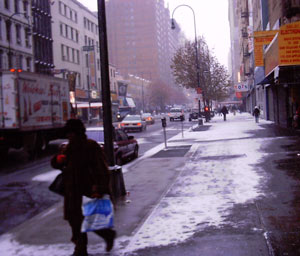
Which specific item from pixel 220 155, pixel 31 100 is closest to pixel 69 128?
pixel 220 155

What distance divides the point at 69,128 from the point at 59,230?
7.61 ft

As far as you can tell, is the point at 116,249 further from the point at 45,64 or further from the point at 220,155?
the point at 45,64

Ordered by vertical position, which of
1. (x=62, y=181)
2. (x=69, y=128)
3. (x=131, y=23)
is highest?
(x=131, y=23)

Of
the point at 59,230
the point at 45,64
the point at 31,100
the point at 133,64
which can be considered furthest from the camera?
the point at 133,64

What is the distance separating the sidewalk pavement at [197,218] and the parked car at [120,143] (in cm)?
206

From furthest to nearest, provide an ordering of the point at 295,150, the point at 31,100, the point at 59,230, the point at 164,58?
the point at 164,58 → the point at 31,100 → the point at 295,150 → the point at 59,230

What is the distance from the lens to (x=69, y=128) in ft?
17.8

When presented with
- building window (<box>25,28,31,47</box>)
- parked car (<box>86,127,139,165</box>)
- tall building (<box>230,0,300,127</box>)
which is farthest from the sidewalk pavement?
building window (<box>25,28,31,47</box>)

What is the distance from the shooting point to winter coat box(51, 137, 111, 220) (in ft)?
17.9

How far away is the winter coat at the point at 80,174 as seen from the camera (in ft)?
17.9

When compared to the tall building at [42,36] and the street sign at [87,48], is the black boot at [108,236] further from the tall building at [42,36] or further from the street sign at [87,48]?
the street sign at [87,48]

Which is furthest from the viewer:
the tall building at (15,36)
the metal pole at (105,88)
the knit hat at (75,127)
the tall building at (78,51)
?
the tall building at (78,51)

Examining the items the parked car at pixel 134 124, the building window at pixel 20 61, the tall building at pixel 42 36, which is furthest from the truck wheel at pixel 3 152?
the tall building at pixel 42 36

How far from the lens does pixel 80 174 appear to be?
5461 mm
